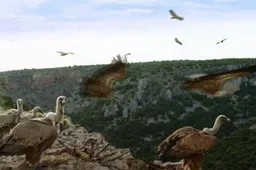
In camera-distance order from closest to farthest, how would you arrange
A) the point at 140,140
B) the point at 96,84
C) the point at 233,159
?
the point at 96,84 → the point at 233,159 → the point at 140,140

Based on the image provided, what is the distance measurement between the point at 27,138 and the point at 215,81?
5.83 m

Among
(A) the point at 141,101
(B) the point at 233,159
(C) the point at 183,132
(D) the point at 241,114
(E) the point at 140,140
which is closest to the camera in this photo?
(C) the point at 183,132

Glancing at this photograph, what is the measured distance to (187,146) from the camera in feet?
31.0

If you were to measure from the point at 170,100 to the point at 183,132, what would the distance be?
49461 mm

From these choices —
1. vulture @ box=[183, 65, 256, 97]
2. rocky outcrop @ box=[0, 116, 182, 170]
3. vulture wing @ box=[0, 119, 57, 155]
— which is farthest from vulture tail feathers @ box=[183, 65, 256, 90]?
rocky outcrop @ box=[0, 116, 182, 170]

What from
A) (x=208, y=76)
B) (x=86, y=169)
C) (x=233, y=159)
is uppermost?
(x=208, y=76)

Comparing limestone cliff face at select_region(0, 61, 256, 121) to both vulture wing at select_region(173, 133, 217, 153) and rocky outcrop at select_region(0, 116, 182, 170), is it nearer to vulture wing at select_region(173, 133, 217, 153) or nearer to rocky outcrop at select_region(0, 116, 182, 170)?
rocky outcrop at select_region(0, 116, 182, 170)

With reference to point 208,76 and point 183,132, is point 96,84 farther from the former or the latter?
point 183,132

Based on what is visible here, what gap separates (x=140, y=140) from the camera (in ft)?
152

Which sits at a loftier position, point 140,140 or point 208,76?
point 208,76

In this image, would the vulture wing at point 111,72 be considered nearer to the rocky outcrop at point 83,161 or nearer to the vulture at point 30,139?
the vulture at point 30,139

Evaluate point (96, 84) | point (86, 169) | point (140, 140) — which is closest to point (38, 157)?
point (86, 169)

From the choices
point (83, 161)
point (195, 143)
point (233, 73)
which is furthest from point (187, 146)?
point (233, 73)

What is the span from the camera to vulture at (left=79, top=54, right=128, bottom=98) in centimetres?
524
